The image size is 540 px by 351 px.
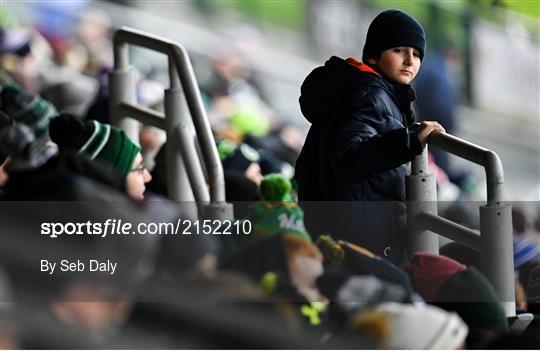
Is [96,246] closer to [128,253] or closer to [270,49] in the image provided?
[128,253]

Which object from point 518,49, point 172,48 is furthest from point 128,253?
point 518,49

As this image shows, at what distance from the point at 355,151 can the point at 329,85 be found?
248 mm

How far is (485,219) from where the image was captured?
436 cm

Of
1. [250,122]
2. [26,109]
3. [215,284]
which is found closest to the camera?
[215,284]

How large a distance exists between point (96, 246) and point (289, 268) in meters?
0.48

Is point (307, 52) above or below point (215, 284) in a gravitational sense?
below

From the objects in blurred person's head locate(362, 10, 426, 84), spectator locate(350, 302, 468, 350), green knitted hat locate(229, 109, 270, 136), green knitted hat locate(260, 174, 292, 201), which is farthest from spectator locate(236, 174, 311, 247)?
green knitted hat locate(229, 109, 270, 136)

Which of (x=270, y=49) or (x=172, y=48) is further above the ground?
(x=172, y=48)

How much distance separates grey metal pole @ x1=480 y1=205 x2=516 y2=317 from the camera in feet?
14.3

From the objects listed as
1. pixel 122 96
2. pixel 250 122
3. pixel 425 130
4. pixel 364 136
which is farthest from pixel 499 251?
pixel 250 122

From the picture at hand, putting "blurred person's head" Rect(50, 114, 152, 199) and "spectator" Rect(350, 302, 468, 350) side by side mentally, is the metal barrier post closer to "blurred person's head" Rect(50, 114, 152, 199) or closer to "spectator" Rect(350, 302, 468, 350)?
"blurred person's head" Rect(50, 114, 152, 199)

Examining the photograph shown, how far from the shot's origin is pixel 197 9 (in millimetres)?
13633

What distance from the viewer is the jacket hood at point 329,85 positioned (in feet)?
14.4
